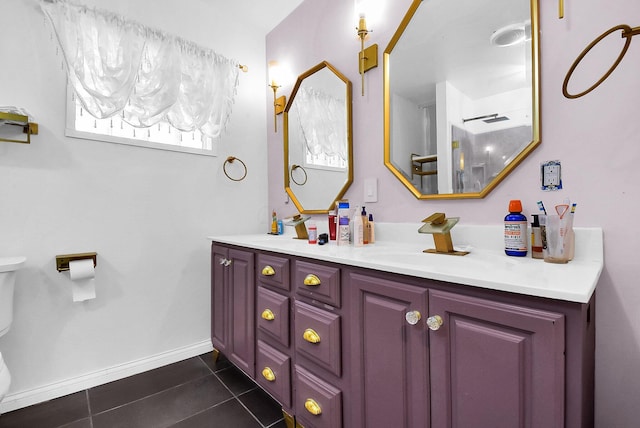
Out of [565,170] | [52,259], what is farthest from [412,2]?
[52,259]

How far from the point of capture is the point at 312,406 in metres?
1.23

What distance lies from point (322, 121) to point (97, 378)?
2.15m

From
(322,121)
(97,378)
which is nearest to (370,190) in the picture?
(322,121)

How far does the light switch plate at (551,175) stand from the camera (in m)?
1.11

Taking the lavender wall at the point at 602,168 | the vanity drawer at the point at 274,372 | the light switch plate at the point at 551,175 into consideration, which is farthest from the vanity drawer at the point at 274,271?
the light switch plate at the point at 551,175

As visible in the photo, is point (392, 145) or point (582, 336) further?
point (392, 145)

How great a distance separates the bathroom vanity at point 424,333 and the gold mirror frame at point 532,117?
0.60 feet

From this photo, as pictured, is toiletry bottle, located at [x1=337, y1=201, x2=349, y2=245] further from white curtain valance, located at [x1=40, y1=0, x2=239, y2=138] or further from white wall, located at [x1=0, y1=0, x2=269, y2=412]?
white curtain valance, located at [x1=40, y1=0, x2=239, y2=138]

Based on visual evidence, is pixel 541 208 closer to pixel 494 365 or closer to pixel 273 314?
pixel 494 365

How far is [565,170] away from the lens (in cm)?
110

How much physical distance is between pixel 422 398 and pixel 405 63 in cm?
153

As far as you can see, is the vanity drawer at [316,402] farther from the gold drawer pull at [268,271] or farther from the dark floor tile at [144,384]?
the dark floor tile at [144,384]

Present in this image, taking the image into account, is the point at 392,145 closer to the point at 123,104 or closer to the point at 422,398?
the point at 422,398

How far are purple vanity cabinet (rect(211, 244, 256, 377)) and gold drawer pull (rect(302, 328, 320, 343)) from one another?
19.0 inches
